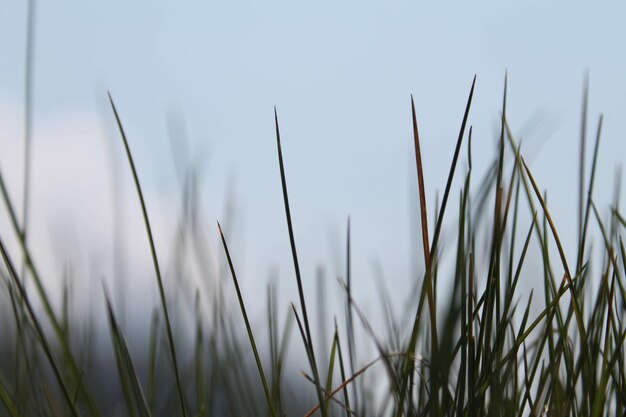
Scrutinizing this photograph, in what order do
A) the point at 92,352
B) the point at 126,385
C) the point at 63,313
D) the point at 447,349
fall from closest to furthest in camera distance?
the point at 447,349
the point at 126,385
the point at 63,313
the point at 92,352

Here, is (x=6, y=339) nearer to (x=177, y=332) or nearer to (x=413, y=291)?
(x=177, y=332)

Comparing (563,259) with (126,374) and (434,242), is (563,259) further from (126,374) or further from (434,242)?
(126,374)

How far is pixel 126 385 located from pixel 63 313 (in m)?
0.17

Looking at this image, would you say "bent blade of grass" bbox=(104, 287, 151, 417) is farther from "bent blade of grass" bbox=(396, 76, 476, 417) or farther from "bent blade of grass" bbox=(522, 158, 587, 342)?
"bent blade of grass" bbox=(522, 158, 587, 342)

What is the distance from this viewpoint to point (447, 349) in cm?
42

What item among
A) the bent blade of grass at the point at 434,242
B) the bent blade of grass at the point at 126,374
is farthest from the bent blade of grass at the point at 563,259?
the bent blade of grass at the point at 126,374

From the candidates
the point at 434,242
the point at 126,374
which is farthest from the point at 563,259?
the point at 126,374

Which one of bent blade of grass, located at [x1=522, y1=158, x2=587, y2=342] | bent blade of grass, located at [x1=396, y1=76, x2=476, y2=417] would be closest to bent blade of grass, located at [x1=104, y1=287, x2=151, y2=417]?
bent blade of grass, located at [x1=396, y1=76, x2=476, y2=417]

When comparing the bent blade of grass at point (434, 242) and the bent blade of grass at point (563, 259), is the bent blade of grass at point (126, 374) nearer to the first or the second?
the bent blade of grass at point (434, 242)

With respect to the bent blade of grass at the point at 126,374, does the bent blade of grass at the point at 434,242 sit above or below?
above

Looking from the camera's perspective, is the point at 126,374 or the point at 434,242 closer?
the point at 434,242

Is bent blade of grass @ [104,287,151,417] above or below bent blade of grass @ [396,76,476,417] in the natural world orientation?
below

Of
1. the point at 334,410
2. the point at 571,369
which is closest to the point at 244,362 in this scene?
the point at 334,410

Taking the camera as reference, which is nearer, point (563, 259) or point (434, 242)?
point (434, 242)
